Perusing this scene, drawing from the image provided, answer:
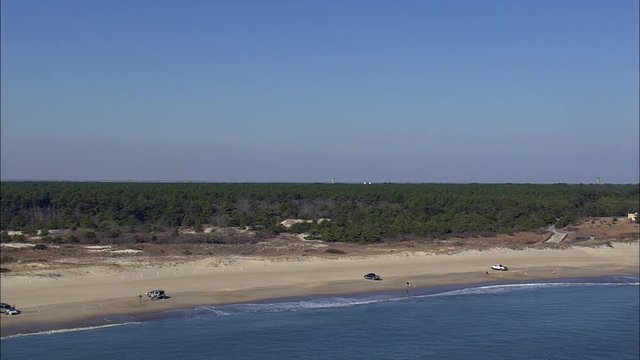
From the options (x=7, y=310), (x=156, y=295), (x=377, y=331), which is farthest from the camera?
(x=156, y=295)

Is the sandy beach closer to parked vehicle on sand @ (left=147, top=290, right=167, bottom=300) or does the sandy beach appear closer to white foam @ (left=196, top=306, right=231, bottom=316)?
parked vehicle on sand @ (left=147, top=290, right=167, bottom=300)

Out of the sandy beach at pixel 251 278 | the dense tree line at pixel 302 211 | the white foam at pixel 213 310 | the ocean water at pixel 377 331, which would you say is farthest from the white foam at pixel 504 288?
the dense tree line at pixel 302 211

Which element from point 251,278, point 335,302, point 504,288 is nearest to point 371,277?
point 335,302

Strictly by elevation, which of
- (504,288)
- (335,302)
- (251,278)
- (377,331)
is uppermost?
(251,278)

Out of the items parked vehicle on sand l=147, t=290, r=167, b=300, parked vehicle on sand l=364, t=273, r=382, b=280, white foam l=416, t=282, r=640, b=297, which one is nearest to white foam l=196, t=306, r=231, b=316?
parked vehicle on sand l=147, t=290, r=167, b=300

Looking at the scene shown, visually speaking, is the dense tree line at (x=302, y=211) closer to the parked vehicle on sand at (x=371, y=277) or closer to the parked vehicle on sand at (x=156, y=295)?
the parked vehicle on sand at (x=371, y=277)

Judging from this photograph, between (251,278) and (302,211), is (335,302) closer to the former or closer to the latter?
(251,278)
